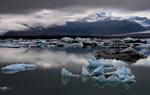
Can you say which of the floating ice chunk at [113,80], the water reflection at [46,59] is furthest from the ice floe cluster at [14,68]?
the floating ice chunk at [113,80]

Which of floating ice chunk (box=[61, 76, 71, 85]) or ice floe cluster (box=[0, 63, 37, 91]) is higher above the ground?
ice floe cluster (box=[0, 63, 37, 91])

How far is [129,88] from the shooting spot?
7.68m

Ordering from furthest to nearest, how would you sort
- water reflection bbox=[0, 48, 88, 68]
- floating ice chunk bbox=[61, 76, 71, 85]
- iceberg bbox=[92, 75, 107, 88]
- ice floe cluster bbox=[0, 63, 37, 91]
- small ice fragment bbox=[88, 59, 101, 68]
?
water reflection bbox=[0, 48, 88, 68] < small ice fragment bbox=[88, 59, 101, 68] < ice floe cluster bbox=[0, 63, 37, 91] < floating ice chunk bbox=[61, 76, 71, 85] < iceberg bbox=[92, 75, 107, 88]

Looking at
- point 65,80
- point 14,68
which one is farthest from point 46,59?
point 65,80

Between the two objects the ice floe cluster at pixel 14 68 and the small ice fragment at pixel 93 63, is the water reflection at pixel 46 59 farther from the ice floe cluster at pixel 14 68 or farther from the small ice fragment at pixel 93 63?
the small ice fragment at pixel 93 63

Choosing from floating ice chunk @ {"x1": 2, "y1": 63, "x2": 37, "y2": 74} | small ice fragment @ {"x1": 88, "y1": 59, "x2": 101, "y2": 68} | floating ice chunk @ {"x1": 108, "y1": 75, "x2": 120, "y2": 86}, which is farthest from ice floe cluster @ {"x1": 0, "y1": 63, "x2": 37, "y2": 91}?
floating ice chunk @ {"x1": 108, "y1": 75, "x2": 120, "y2": 86}

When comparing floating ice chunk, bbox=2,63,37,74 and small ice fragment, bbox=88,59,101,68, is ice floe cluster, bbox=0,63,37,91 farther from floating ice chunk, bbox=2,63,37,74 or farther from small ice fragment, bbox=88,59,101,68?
small ice fragment, bbox=88,59,101,68

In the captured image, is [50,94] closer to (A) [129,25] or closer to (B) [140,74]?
(B) [140,74]

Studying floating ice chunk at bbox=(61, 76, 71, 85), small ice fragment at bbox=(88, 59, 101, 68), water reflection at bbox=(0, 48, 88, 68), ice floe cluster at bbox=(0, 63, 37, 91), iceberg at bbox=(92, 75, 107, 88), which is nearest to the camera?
iceberg at bbox=(92, 75, 107, 88)

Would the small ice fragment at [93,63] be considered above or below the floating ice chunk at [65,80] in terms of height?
above

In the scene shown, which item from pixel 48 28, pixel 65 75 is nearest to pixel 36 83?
pixel 65 75

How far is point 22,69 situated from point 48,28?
13749cm

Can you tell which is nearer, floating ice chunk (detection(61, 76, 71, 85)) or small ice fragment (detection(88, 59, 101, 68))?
floating ice chunk (detection(61, 76, 71, 85))

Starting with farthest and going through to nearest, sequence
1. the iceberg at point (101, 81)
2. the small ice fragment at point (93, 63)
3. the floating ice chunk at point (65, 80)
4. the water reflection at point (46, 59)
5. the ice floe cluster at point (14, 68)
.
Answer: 1. the water reflection at point (46, 59)
2. the small ice fragment at point (93, 63)
3. the ice floe cluster at point (14, 68)
4. the floating ice chunk at point (65, 80)
5. the iceberg at point (101, 81)
